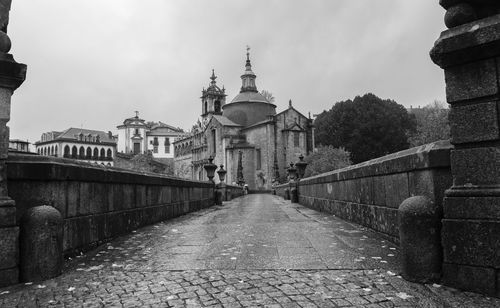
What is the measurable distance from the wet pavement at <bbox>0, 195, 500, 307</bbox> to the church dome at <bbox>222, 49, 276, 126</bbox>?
210 feet

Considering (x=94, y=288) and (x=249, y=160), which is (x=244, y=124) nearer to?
(x=249, y=160)

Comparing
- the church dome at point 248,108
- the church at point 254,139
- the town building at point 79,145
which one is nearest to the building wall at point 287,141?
the church at point 254,139

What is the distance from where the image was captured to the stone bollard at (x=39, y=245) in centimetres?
356

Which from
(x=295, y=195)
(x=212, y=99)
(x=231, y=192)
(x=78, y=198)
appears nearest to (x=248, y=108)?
(x=212, y=99)

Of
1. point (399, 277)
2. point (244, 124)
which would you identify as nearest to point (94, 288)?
point (399, 277)

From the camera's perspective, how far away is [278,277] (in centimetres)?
352

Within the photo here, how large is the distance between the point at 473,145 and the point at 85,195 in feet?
14.2

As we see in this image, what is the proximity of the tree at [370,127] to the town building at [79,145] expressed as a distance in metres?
54.1

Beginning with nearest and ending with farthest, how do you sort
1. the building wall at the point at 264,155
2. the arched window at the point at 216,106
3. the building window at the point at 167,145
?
1. the building wall at the point at 264,155
2. the arched window at the point at 216,106
3. the building window at the point at 167,145

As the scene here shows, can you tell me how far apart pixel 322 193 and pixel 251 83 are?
65.5 metres

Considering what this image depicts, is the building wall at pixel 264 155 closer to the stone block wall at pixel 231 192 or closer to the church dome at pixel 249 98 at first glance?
the church dome at pixel 249 98

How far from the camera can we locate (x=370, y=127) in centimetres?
5444

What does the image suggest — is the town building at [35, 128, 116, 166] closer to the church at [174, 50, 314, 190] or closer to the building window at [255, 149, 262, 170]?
the church at [174, 50, 314, 190]

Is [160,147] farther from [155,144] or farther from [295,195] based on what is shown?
[295,195]
